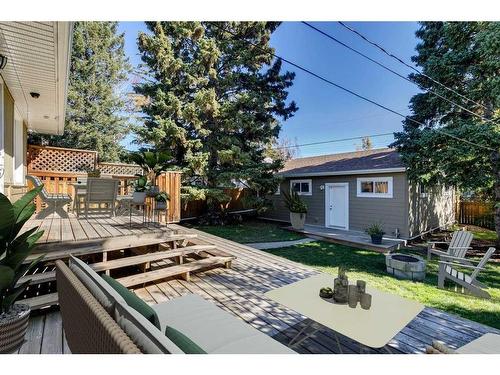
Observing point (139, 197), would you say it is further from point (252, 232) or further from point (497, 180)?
point (497, 180)

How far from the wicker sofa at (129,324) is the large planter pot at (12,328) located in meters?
0.31

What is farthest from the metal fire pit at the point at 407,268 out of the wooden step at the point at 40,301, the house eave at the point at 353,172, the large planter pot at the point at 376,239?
the wooden step at the point at 40,301

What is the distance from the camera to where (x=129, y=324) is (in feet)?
3.68

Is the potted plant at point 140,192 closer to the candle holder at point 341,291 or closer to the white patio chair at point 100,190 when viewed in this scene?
the white patio chair at point 100,190

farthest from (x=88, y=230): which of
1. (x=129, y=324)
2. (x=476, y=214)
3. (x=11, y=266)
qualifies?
(x=476, y=214)

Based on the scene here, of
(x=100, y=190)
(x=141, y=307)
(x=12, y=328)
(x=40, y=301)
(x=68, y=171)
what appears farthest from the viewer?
(x=68, y=171)

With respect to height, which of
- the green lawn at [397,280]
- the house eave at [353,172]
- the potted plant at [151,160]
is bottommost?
the green lawn at [397,280]

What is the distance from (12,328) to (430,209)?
40.9 ft

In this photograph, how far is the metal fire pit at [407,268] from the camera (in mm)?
5387

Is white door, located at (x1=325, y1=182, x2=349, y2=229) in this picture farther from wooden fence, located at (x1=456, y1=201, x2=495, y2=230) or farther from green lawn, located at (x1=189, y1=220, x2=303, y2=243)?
wooden fence, located at (x1=456, y1=201, x2=495, y2=230)

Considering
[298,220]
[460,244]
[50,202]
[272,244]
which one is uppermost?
[50,202]

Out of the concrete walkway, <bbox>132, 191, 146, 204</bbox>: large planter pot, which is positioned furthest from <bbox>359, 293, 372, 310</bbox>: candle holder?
the concrete walkway

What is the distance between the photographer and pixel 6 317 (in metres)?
1.78

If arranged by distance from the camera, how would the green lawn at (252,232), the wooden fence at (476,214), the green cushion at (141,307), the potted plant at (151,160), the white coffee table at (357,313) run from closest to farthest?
1. the green cushion at (141,307)
2. the white coffee table at (357,313)
3. the potted plant at (151,160)
4. the green lawn at (252,232)
5. the wooden fence at (476,214)
